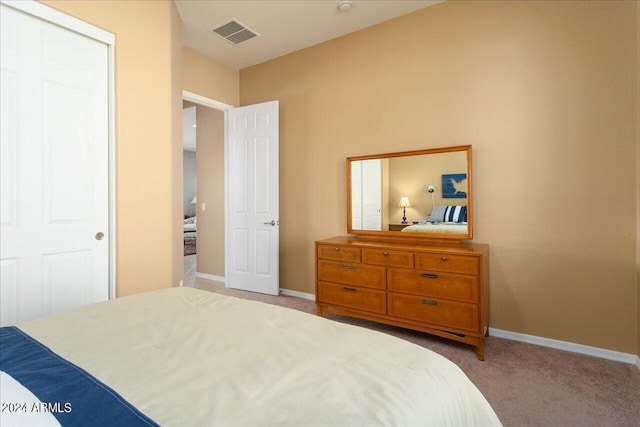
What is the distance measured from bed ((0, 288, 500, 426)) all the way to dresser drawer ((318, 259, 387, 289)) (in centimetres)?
161

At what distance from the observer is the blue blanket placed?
0.69m

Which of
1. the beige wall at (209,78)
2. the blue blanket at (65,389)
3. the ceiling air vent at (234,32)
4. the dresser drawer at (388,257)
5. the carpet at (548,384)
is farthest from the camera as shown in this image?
the beige wall at (209,78)

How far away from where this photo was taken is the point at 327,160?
12.0ft

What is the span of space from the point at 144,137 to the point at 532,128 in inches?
122

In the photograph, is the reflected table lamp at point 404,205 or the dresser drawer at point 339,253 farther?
the reflected table lamp at point 404,205

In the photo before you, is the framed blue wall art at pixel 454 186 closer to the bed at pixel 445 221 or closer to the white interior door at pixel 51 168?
the bed at pixel 445 221

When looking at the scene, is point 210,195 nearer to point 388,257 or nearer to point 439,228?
point 388,257

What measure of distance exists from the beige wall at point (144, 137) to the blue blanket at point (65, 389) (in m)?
1.56

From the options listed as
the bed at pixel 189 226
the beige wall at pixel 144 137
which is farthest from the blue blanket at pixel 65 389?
the bed at pixel 189 226

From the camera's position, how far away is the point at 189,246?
7.28 m

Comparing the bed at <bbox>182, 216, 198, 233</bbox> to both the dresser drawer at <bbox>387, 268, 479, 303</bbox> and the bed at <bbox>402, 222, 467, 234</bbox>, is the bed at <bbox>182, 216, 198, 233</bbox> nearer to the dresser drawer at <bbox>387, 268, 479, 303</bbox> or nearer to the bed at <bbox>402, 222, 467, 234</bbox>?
the bed at <bbox>402, 222, 467, 234</bbox>

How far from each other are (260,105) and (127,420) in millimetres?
3740

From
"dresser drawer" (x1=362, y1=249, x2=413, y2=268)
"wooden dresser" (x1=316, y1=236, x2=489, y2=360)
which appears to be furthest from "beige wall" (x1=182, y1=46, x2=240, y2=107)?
"dresser drawer" (x1=362, y1=249, x2=413, y2=268)

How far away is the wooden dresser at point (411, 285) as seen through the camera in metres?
2.39
